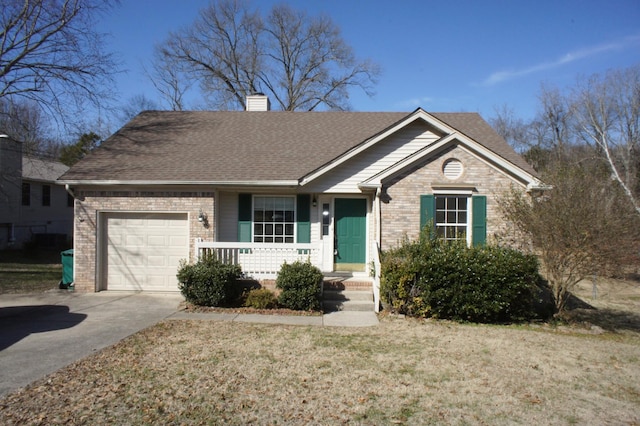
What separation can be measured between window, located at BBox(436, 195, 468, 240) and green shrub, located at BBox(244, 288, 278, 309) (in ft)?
15.5

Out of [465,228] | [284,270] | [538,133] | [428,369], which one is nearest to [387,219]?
[465,228]

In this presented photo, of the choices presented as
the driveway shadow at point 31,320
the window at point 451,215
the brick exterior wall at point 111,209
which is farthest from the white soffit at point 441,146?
the driveway shadow at point 31,320

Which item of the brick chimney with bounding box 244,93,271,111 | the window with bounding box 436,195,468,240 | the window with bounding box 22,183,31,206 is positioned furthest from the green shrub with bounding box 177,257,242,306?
the window with bounding box 22,183,31,206

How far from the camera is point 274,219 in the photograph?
12648 mm

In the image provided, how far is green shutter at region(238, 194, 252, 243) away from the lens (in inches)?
492

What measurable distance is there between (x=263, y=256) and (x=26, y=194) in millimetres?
21206

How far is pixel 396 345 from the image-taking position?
24.9 ft

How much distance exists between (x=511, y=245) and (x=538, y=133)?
1220 inches

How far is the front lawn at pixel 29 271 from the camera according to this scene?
12.9 metres

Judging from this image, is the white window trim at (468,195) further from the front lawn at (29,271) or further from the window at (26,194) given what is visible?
the window at (26,194)

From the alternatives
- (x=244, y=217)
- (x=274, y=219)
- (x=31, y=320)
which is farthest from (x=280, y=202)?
(x=31, y=320)

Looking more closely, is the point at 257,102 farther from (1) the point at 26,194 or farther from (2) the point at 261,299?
(1) the point at 26,194

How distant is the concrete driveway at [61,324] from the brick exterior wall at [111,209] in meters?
0.75

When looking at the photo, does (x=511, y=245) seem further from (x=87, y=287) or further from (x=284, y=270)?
(x=87, y=287)
